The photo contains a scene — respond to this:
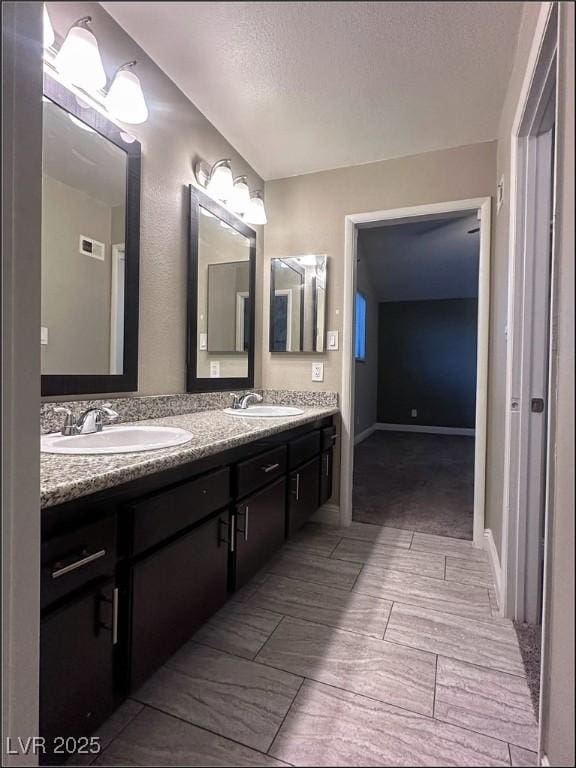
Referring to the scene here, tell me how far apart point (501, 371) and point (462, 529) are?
1.12 meters

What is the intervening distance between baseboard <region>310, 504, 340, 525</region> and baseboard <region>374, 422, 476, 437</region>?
12.9ft

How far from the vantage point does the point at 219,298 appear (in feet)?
6.27

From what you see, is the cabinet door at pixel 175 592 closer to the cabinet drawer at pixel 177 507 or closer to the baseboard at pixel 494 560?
the cabinet drawer at pixel 177 507

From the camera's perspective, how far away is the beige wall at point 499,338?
4.96 feet

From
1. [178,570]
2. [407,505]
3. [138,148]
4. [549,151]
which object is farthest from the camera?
[407,505]

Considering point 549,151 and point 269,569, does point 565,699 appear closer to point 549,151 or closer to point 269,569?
point 269,569

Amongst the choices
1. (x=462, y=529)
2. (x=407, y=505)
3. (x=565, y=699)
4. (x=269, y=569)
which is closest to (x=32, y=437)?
(x=565, y=699)

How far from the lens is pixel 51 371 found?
1.10m

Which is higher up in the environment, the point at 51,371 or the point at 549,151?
the point at 549,151

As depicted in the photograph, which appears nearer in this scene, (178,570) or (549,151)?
(178,570)

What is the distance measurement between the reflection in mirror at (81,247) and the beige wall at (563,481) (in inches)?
49.0

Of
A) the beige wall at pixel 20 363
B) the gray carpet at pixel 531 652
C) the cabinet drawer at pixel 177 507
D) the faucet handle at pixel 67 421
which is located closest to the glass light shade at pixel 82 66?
the beige wall at pixel 20 363

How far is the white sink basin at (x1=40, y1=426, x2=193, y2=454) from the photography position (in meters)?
0.91

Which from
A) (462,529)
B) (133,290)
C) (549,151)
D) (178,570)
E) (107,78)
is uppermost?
(107,78)
